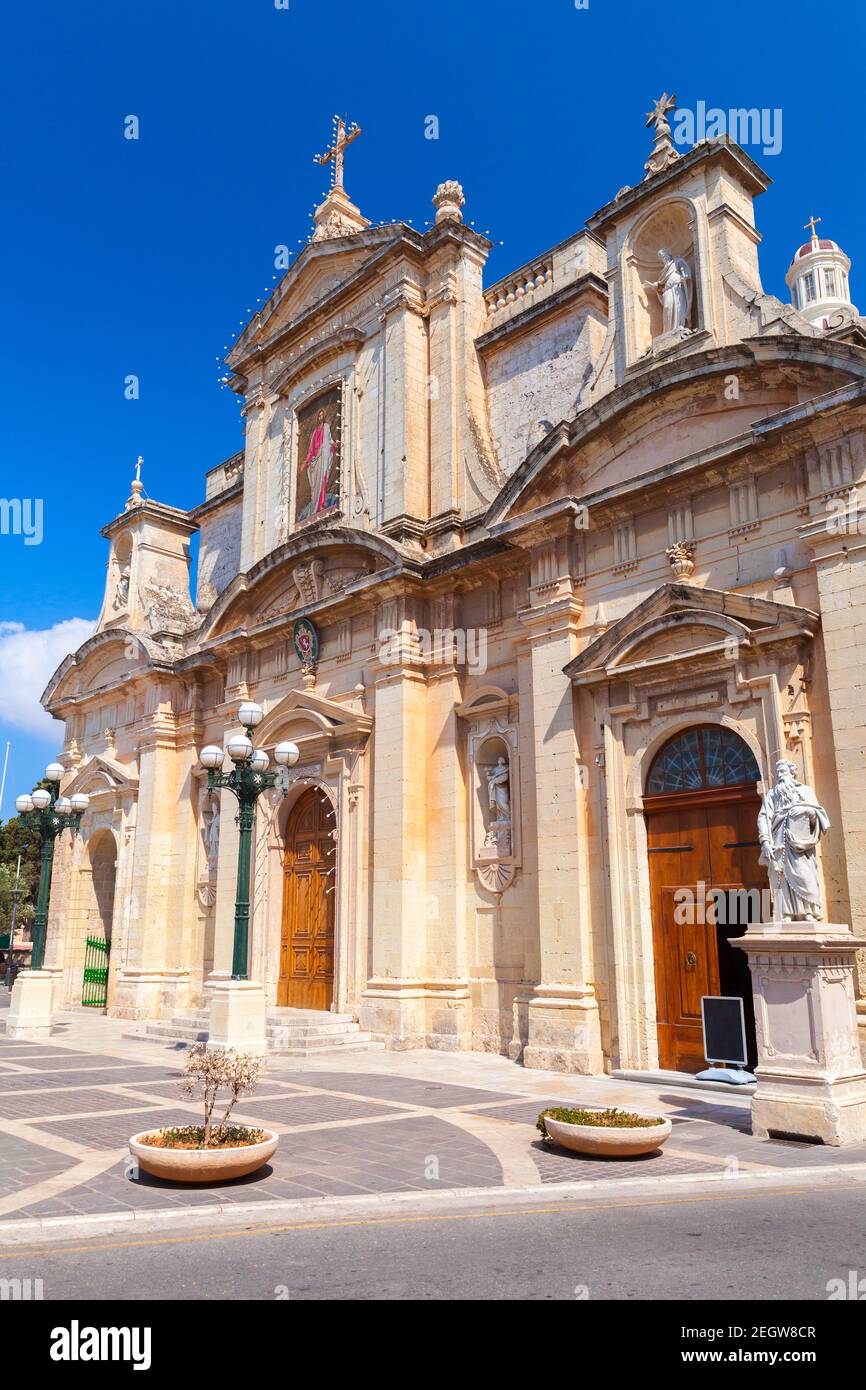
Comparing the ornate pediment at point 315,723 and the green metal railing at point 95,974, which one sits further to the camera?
the green metal railing at point 95,974

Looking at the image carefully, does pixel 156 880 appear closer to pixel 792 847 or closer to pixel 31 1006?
pixel 31 1006

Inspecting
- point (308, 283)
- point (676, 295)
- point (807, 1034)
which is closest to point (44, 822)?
point (308, 283)

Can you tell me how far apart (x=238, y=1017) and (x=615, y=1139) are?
7390mm

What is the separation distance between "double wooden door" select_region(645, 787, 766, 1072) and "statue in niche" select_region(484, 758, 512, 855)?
300 cm

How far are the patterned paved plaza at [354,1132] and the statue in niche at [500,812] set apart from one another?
10.8 feet

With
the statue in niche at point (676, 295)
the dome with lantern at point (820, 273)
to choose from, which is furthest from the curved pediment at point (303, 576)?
the dome with lantern at point (820, 273)

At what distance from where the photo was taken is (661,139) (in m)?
16.4

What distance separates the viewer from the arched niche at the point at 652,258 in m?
15.8

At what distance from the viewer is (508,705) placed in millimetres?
16953

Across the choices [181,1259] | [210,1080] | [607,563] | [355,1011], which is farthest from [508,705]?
[181,1259]

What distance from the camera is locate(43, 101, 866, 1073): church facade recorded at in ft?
43.2

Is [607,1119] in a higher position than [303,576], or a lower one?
lower

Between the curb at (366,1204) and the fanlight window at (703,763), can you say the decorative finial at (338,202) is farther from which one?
the curb at (366,1204)
